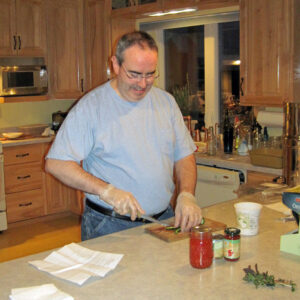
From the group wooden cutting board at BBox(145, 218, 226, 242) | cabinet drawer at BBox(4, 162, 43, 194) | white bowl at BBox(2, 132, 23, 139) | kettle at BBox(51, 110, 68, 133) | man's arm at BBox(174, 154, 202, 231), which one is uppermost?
kettle at BBox(51, 110, 68, 133)

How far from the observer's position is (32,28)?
4848 millimetres

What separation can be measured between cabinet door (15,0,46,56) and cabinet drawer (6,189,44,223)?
4.53 ft

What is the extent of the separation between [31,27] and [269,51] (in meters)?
2.40

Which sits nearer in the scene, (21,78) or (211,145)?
(211,145)

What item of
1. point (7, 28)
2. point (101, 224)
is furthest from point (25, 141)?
Answer: point (101, 224)

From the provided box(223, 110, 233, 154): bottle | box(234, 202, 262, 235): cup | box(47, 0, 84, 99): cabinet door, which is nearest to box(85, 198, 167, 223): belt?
box(234, 202, 262, 235): cup

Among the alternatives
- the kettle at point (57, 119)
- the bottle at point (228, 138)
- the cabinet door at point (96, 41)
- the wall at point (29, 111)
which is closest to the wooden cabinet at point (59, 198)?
the kettle at point (57, 119)

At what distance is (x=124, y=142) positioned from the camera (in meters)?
2.15

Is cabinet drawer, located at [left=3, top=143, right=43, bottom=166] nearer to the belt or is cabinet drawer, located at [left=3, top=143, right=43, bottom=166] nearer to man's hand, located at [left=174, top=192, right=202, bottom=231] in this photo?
the belt

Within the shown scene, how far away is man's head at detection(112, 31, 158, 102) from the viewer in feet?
6.78

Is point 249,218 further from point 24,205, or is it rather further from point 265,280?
point 24,205

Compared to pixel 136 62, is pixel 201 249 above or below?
below

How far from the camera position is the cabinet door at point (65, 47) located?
196 inches

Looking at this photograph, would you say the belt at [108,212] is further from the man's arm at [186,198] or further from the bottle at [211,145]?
the bottle at [211,145]
